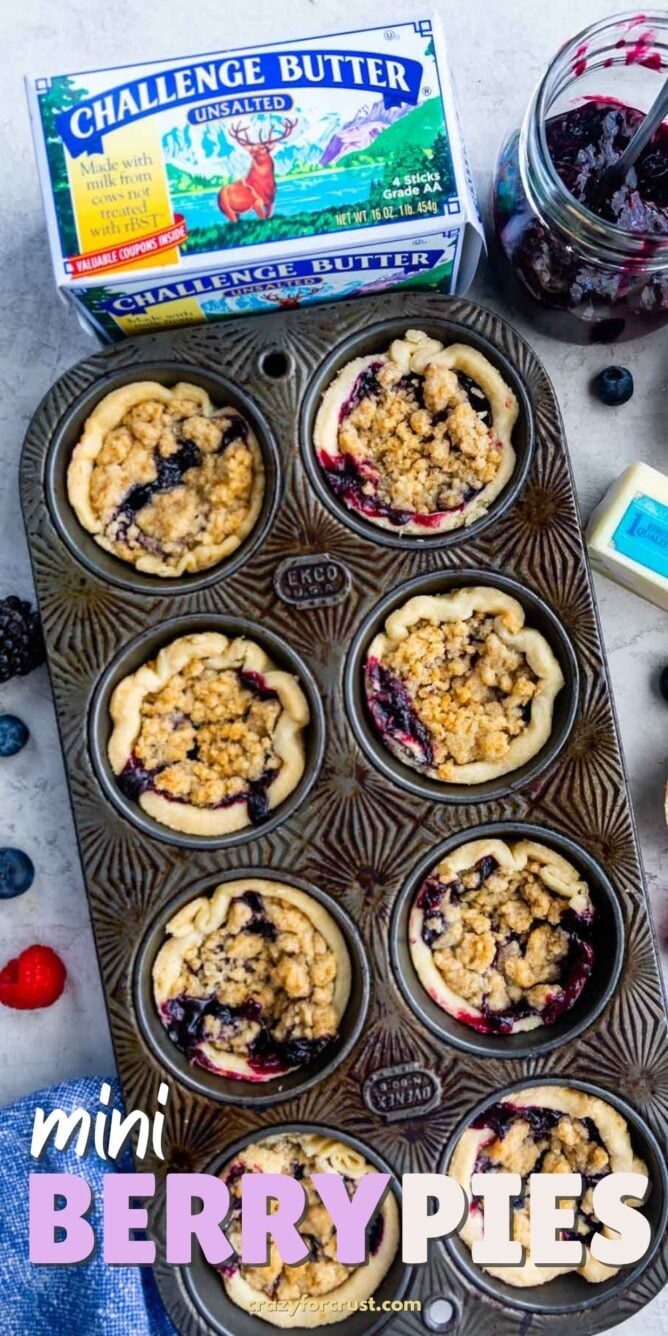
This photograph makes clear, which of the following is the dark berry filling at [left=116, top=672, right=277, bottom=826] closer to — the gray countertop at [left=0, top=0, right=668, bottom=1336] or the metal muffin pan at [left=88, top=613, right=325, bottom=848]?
the metal muffin pan at [left=88, top=613, right=325, bottom=848]

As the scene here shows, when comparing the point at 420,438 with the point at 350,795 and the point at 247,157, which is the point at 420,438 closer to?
the point at 247,157

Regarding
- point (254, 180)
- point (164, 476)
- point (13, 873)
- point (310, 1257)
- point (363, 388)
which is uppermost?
point (254, 180)

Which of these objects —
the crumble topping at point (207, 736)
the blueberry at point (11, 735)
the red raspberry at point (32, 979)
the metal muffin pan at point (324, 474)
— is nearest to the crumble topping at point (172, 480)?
the metal muffin pan at point (324, 474)

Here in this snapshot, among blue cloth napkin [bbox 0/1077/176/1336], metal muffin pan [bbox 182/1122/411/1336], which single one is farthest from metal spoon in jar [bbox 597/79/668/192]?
blue cloth napkin [bbox 0/1077/176/1336]

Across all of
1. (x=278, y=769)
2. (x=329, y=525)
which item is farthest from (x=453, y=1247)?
(x=329, y=525)

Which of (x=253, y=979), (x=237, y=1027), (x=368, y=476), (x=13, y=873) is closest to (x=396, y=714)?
(x=368, y=476)

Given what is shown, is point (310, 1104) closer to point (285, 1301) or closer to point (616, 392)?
point (285, 1301)
